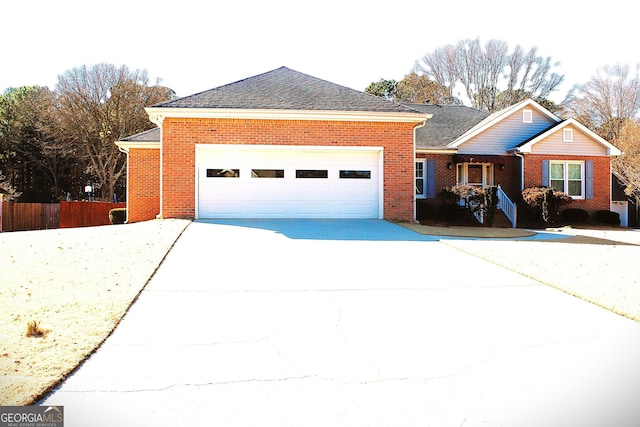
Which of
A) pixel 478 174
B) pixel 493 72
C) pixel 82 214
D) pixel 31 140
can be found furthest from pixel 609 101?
pixel 31 140

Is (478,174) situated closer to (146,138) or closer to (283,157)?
(283,157)

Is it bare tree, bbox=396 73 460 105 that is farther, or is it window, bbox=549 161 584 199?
bare tree, bbox=396 73 460 105

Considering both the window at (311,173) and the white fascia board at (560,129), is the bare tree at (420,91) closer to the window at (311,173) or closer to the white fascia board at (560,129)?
the white fascia board at (560,129)

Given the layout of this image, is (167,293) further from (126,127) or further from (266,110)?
(126,127)

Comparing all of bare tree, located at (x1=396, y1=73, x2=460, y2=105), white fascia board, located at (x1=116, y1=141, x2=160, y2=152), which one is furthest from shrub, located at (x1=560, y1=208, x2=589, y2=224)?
bare tree, located at (x1=396, y1=73, x2=460, y2=105)

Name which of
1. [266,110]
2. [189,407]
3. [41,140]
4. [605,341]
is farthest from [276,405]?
[41,140]

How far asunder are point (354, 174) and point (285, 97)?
139 inches

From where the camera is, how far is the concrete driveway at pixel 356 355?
138 inches

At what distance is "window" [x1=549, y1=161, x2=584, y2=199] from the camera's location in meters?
21.5

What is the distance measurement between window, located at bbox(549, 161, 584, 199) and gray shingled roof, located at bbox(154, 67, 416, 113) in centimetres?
936

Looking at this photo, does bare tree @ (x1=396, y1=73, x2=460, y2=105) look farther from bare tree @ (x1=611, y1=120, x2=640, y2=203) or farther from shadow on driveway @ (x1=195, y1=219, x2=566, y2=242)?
shadow on driveway @ (x1=195, y1=219, x2=566, y2=242)

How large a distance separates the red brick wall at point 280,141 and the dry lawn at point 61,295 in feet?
10.4

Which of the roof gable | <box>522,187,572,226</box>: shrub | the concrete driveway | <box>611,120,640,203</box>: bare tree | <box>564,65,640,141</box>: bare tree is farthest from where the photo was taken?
<box>564,65,640,141</box>: bare tree

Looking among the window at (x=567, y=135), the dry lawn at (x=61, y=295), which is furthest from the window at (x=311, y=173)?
the window at (x=567, y=135)
